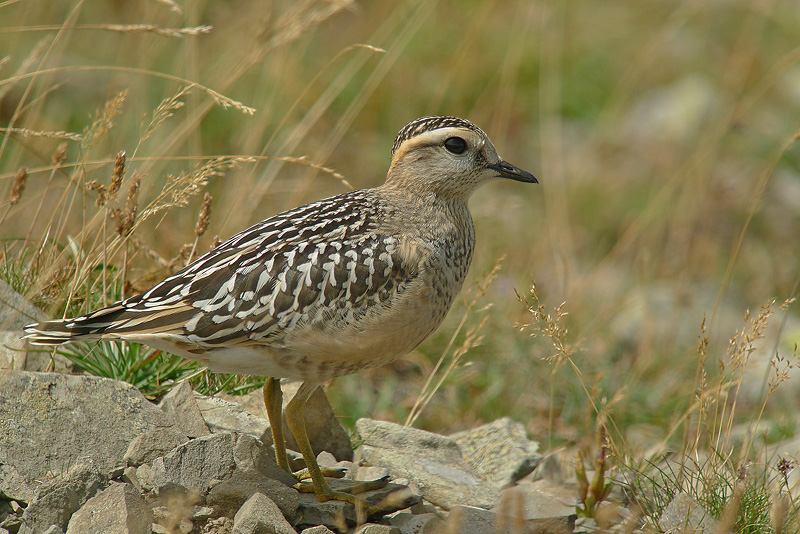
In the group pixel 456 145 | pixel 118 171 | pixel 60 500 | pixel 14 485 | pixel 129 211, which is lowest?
pixel 14 485

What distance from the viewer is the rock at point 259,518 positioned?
12.8ft

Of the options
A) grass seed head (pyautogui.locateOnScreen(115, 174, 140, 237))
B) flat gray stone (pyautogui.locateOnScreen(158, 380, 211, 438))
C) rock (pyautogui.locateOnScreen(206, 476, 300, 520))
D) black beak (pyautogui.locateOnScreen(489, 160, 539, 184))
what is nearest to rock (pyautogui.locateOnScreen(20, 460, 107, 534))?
rock (pyautogui.locateOnScreen(206, 476, 300, 520))

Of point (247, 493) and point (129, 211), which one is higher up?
point (129, 211)

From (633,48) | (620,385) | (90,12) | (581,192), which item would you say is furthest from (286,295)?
(633,48)

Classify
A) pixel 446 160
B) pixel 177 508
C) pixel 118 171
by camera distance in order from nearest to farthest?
pixel 177 508 < pixel 118 171 < pixel 446 160

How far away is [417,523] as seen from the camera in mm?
4379

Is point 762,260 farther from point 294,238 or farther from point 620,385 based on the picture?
point 294,238

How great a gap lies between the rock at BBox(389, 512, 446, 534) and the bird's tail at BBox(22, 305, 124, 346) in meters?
1.71

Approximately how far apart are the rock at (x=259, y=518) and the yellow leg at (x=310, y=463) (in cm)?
51

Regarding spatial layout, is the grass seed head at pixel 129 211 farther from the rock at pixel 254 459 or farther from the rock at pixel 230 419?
the rock at pixel 254 459

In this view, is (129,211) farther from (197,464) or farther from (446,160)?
(446,160)

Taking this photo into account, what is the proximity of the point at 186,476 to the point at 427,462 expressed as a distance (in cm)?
143

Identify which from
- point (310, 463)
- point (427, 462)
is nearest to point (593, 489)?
point (427, 462)

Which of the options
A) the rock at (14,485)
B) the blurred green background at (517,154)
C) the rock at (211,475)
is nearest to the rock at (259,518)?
the rock at (211,475)
